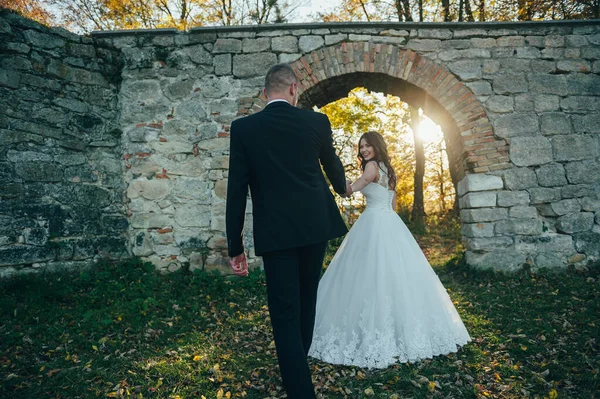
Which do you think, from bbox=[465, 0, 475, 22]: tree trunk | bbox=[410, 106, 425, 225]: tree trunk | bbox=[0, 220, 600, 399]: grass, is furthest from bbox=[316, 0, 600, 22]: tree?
bbox=[0, 220, 600, 399]: grass

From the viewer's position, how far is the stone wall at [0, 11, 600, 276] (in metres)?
5.20

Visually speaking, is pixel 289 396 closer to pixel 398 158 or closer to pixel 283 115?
pixel 283 115

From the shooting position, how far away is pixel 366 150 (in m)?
3.50

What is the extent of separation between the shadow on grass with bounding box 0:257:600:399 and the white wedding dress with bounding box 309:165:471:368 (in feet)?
0.38

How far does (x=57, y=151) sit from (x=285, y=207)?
4.04 meters

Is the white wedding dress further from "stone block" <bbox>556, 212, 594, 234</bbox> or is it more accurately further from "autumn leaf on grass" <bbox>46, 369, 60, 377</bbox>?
"stone block" <bbox>556, 212, 594, 234</bbox>

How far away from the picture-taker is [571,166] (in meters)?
5.22

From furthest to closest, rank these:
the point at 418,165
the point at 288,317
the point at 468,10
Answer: the point at 418,165, the point at 468,10, the point at 288,317

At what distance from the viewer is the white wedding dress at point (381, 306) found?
9.25 ft

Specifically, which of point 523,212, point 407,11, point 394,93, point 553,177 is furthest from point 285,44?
point 407,11

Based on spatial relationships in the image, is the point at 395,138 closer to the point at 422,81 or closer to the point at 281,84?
the point at 422,81

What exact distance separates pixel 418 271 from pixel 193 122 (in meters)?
3.82

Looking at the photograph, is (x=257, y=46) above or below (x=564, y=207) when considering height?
above

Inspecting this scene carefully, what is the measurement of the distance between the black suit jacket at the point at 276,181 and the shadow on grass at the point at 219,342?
1238 millimetres
